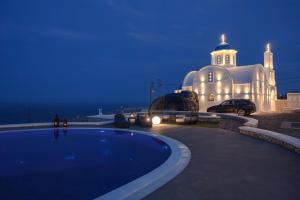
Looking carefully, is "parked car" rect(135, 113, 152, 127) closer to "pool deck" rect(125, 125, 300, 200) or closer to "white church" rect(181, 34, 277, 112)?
"pool deck" rect(125, 125, 300, 200)

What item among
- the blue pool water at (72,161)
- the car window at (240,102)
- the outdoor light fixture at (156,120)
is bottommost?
the blue pool water at (72,161)

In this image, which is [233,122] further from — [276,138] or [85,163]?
[85,163]

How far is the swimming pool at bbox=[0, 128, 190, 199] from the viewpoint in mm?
5516

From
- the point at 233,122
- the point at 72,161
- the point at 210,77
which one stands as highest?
the point at 210,77

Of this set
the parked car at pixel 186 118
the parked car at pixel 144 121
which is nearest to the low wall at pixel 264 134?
the parked car at pixel 186 118

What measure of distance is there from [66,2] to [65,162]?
216670 mm

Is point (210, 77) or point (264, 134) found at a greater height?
point (210, 77)

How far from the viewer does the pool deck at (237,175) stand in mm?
4484

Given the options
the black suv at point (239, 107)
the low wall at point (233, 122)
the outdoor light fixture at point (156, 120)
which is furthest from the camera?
the black suv at point (239, 107)

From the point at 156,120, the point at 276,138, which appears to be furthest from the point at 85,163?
the point at 156,120

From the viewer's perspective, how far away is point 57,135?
46.2ft

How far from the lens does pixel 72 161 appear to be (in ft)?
29.5

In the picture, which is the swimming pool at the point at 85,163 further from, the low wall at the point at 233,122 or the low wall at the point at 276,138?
the low wall at the point at 233,122

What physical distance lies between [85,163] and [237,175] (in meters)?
5.59
